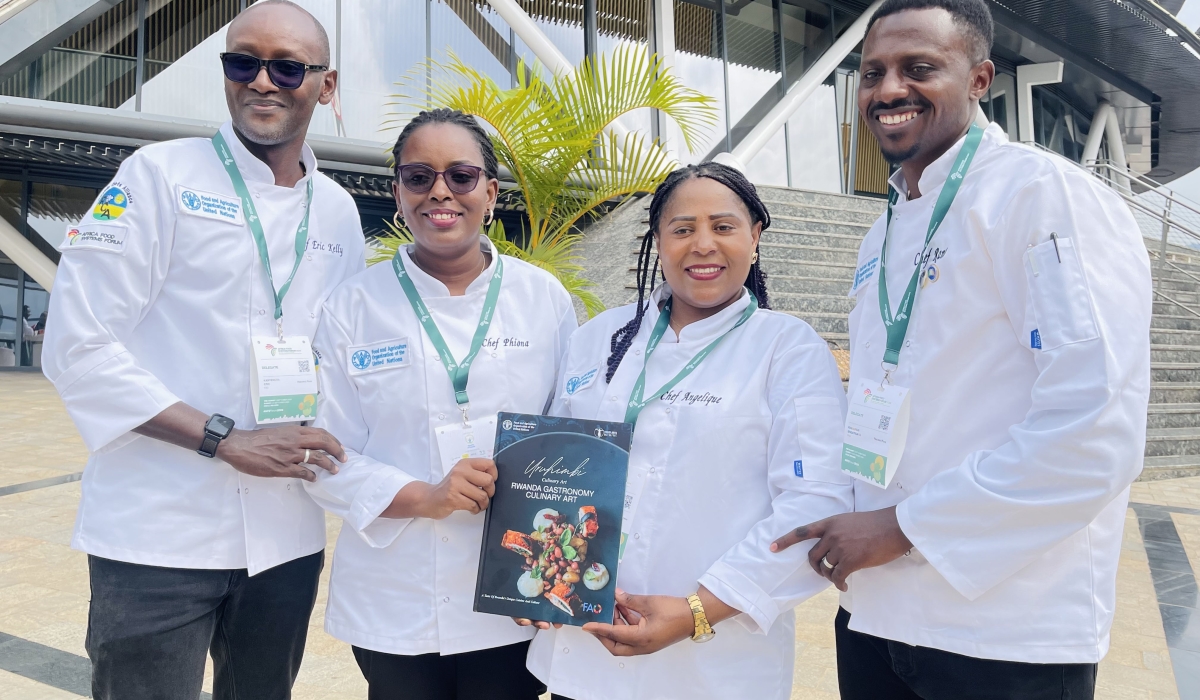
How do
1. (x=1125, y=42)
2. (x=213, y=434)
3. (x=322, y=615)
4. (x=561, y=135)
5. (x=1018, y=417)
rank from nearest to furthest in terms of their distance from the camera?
(x=1018, y=417) < (x=213, y=434) < (x=322, y=615) < (x=561, y=135) < (x=1125, y=42)

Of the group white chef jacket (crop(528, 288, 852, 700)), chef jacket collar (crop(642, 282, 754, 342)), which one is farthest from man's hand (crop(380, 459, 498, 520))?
chef jacket collar (crop(642, 282, 754, 342))

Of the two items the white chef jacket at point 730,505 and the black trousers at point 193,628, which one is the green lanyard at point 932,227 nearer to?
the white chef jacket at point 730,505

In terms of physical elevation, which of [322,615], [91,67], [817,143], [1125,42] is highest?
[1125,42]

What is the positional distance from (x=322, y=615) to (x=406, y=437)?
2.74 m

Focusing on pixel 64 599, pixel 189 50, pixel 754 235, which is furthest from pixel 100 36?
pixel 754 235

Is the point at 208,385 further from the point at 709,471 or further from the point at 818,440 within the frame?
the point at 818,440

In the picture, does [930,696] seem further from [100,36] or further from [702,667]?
[100,36]

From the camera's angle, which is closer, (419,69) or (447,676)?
(447,676)

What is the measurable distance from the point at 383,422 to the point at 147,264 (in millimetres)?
704

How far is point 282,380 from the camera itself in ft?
6.90

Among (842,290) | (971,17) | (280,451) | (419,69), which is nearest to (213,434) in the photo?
(280,451)

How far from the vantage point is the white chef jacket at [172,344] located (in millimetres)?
2031

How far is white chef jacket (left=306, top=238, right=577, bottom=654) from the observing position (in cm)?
204

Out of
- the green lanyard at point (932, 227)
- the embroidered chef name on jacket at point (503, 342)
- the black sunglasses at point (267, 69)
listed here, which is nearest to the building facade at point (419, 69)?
the black sunglasses at point (267, 69)
